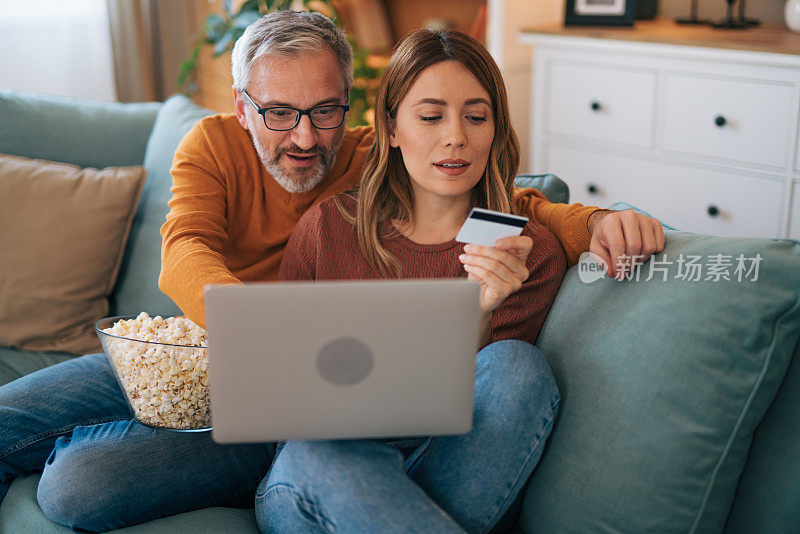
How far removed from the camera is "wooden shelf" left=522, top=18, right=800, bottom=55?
2.30 meters

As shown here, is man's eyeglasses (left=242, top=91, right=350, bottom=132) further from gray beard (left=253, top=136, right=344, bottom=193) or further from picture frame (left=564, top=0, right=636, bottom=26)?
picture frame (left=564, top=0, right=636, bottom=26)

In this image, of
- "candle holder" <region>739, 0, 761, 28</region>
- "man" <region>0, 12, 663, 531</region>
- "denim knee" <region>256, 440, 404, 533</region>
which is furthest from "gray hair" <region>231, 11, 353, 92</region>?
"candle holder" <region>739, 0, 761, 28</region>

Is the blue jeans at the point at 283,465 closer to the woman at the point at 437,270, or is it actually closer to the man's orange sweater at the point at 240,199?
the woman at the point at 437,270

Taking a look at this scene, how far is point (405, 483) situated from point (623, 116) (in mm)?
2003

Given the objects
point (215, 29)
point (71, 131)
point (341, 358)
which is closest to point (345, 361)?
point (341, 358)

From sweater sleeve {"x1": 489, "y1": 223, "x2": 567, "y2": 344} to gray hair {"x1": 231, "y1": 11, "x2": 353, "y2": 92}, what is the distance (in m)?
0.53

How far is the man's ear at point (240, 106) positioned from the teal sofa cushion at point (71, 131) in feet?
1.80

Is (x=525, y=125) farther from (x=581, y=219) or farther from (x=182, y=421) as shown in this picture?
(x=182, y=421)

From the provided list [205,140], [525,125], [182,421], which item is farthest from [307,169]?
[525,125]

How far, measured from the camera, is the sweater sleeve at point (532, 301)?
4.34 feet

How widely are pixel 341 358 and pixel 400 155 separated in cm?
60

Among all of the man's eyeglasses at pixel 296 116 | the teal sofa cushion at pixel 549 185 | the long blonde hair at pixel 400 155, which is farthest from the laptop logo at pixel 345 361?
the teal sofa cushion at pixel 549 185

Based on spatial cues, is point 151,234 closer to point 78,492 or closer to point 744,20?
point 78,492

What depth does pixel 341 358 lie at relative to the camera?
97cm
